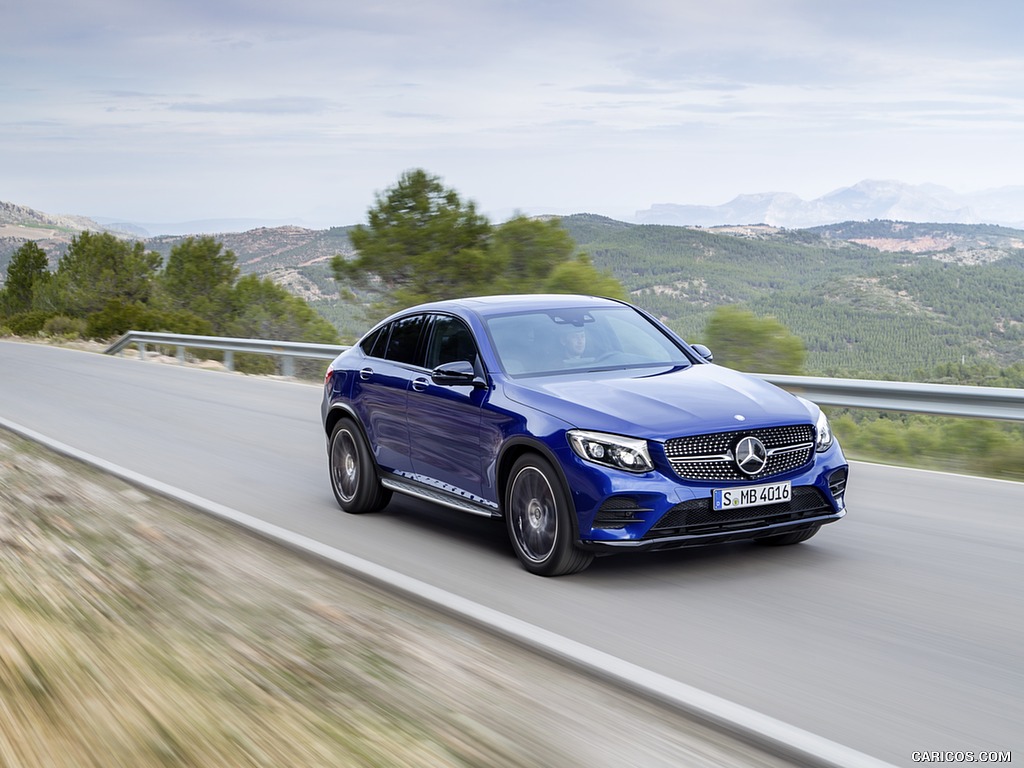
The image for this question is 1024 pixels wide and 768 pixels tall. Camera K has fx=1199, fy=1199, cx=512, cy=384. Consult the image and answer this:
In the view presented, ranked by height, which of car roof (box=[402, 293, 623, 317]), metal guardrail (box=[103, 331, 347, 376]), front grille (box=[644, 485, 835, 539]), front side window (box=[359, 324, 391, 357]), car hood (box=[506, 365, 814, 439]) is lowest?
front grille (box=[644, 485, 835, 539])

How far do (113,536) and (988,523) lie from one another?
5.85 meters

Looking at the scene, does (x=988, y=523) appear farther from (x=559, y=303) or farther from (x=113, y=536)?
(x=113, y=536)

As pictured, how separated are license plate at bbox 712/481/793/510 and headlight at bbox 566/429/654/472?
0.40 m

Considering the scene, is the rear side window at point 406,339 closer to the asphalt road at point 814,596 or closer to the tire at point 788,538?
the asphalt road at point 814,596

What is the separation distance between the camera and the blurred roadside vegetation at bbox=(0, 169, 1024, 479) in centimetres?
1317

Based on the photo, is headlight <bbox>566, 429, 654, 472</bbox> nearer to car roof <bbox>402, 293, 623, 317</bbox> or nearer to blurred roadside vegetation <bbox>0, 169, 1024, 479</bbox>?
car roof <bbox>402, 293, 623, 317</bbox>

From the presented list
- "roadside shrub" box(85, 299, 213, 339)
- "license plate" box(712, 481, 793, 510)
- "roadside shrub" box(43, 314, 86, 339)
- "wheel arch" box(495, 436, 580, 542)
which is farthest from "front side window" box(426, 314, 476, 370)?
"roadside shrub" box(43, 314, 86, 339)

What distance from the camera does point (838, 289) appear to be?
5819 cm

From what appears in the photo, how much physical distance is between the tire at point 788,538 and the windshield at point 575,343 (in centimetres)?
123

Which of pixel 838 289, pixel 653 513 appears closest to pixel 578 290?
pixel 653 513

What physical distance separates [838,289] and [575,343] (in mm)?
53061

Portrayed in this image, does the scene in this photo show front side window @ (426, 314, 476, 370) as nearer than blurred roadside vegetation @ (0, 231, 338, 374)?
Yes

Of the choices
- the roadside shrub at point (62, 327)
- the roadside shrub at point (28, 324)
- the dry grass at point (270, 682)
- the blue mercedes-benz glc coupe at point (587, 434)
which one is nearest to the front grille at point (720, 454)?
the blue mercedes-benz glc coupe at point (587, 434)

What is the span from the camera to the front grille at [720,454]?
620 centimetres
